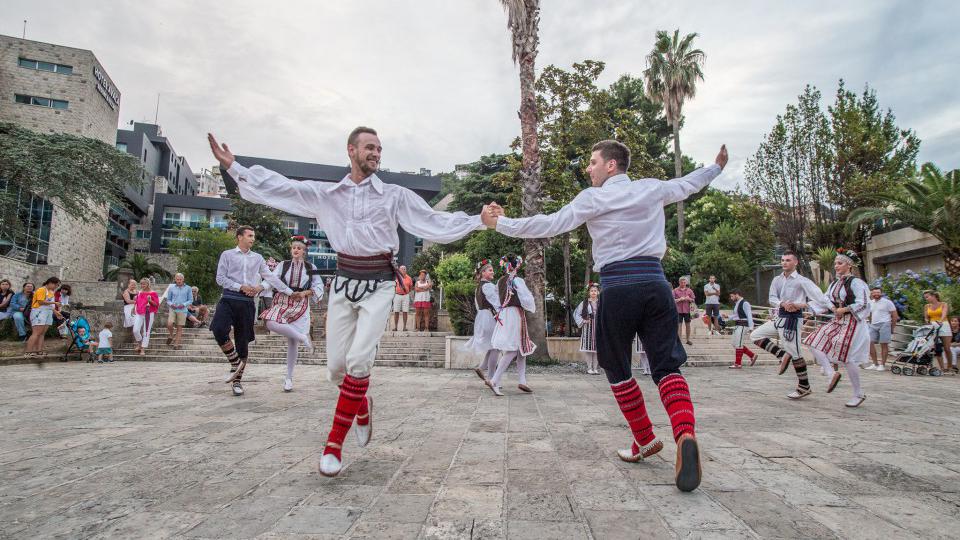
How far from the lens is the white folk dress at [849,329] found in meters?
6.81

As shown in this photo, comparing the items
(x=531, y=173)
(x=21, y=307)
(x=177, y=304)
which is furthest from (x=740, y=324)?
(x=21, y=307)

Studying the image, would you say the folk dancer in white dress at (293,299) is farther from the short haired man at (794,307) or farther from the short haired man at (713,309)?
the short haired man at (713,309)

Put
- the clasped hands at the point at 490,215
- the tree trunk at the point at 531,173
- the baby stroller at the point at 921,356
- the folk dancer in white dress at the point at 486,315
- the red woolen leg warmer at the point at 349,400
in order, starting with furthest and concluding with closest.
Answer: the tree trunk at the point at 531,173 < the baby stroller at the point at 921,356 < the folk dancer in white dress at the point at 486,315 < the clasped hands at the point at 490,215 < the red woolen leg warmer at the point at 349,400

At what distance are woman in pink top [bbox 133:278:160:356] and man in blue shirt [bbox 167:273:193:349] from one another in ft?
1.45

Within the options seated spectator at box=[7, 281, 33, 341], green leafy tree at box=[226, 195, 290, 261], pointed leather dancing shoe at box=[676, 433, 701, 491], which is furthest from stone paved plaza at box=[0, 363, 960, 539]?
green leafy tree at box=[226, 195, 290, 261]

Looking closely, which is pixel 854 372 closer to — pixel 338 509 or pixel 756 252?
pixel 338 509

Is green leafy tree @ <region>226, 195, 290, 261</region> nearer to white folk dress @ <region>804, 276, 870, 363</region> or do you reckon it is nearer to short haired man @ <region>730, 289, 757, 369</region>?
short haired man @ <region>730, 289, 757, 369</region>

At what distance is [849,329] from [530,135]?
769 centimetres

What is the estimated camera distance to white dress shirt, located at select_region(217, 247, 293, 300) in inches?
281

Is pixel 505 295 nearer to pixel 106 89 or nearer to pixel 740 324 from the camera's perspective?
pixel 740 324

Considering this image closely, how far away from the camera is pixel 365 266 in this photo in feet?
11.9

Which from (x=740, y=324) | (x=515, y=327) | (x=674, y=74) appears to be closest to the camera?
(x=515, y=327)

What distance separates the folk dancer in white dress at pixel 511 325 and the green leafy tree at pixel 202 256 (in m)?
32.6

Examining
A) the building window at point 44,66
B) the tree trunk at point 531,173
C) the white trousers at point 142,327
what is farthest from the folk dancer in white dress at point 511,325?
the building window at point 44,66
